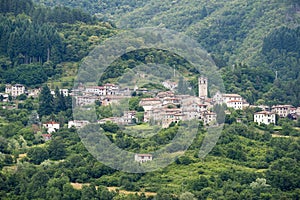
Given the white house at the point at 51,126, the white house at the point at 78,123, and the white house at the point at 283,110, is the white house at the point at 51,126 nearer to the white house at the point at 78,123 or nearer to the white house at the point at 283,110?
the white house at the point at 78,123

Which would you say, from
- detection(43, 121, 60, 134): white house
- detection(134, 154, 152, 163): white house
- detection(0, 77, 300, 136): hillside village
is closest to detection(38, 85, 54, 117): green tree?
detection(0, 77, 300, 136): hillside village

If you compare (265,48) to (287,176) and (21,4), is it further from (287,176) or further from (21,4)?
(287,176)

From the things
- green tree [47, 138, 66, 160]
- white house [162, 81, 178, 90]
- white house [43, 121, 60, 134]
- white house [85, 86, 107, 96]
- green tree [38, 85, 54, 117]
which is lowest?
green tree [47, 138, 66, 160]

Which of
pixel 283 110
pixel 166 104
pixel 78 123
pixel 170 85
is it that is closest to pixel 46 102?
pixel 78 123

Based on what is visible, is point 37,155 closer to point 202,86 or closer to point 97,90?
point 97,90

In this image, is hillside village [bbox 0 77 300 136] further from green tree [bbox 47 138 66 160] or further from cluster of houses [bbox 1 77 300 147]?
green tree [bbox 47 138 66 160]

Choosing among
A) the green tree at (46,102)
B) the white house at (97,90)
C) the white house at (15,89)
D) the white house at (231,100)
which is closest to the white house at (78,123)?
the green tree at (46,102)

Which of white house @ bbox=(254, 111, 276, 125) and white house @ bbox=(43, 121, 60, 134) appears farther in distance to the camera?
white house @ bbox=(254, 111, 276, 125)

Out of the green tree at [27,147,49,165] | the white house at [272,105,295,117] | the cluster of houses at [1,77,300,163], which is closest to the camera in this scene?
the green tree at [27,147,49,165]
